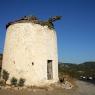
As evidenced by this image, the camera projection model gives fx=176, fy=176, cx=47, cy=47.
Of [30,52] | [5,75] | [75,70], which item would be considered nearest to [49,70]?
[30,52]

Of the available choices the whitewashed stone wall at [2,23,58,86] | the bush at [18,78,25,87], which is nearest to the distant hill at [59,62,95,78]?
the whitewashed stone wall at [2,23,58,86]

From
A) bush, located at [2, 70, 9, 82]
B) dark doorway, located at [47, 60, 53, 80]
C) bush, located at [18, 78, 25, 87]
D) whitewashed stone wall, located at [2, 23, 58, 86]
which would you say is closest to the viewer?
bush, located at [18, 78, 25, 87]

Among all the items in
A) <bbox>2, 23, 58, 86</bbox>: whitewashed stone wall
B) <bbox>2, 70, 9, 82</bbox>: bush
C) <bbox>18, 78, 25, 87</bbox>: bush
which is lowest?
<bbox>18, 78, 25, 87</bbox>: bush

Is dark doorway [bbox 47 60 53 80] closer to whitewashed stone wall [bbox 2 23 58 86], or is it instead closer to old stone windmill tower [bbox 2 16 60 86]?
old stone windmill tower [bbox 2 16 60 86]

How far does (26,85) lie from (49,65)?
289 cm

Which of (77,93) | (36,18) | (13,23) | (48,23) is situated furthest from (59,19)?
(77,93)

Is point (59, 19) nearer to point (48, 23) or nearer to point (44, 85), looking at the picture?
point (48, 23)

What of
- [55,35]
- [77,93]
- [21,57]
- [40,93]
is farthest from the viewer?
[55,35]

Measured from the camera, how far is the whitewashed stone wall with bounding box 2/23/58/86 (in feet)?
47.7

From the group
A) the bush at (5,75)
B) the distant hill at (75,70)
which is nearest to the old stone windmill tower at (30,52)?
the bush at (5,75)

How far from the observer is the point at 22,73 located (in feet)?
47.6

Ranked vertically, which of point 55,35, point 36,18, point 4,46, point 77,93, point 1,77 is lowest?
point 77,93

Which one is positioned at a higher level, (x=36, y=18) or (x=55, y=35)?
(x=36, y=18)

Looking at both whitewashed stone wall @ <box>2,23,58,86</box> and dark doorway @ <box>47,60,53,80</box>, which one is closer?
whitewashed stone wall @ <box>2,23,58,86</box>
